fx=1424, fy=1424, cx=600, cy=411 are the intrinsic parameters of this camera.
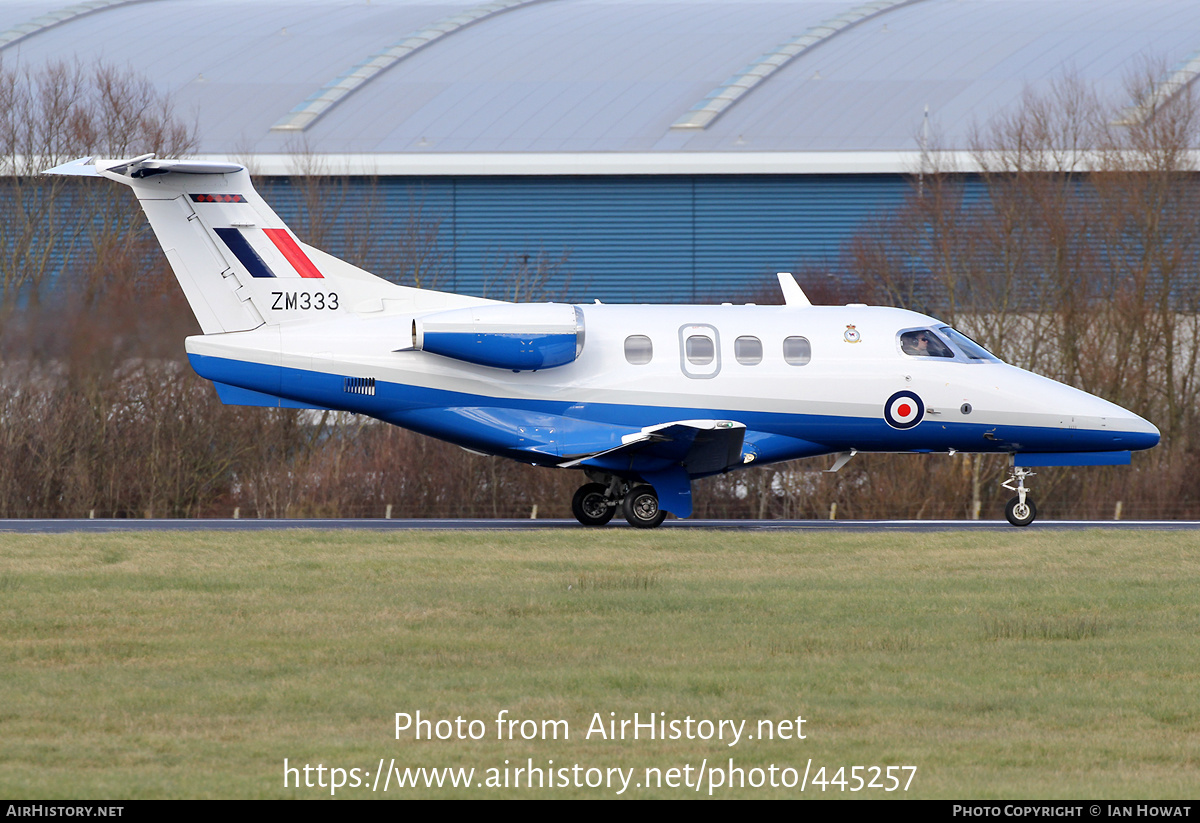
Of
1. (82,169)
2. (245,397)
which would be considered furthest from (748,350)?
(82,169)

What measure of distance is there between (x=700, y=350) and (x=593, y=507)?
3050 mm

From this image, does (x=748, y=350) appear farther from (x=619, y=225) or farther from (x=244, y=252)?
(x=619, y=225)

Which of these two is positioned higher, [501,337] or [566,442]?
[501,337]

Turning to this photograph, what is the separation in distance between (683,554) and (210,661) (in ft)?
25.5

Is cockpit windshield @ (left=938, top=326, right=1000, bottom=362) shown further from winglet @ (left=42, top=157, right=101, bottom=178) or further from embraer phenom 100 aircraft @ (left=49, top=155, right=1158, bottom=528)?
winglet @ (left=42, top=157, right=101, bottom=178)

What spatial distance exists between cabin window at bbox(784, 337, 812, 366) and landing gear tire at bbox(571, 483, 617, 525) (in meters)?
3.55

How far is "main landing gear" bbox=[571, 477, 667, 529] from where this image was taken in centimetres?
2108

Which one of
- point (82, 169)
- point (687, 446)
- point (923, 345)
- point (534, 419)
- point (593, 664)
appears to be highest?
point (82, 169)

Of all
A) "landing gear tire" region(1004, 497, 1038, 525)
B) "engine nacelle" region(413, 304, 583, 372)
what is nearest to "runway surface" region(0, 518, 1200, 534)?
"landing gear tire" region(1004, 497, 1038, 525)

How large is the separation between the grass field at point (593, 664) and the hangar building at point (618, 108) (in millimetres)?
19367

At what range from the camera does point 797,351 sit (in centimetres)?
2128

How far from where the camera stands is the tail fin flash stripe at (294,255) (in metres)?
20.9

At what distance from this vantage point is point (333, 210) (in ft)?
116

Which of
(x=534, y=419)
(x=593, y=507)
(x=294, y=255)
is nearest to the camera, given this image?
(x=534, y=419)
